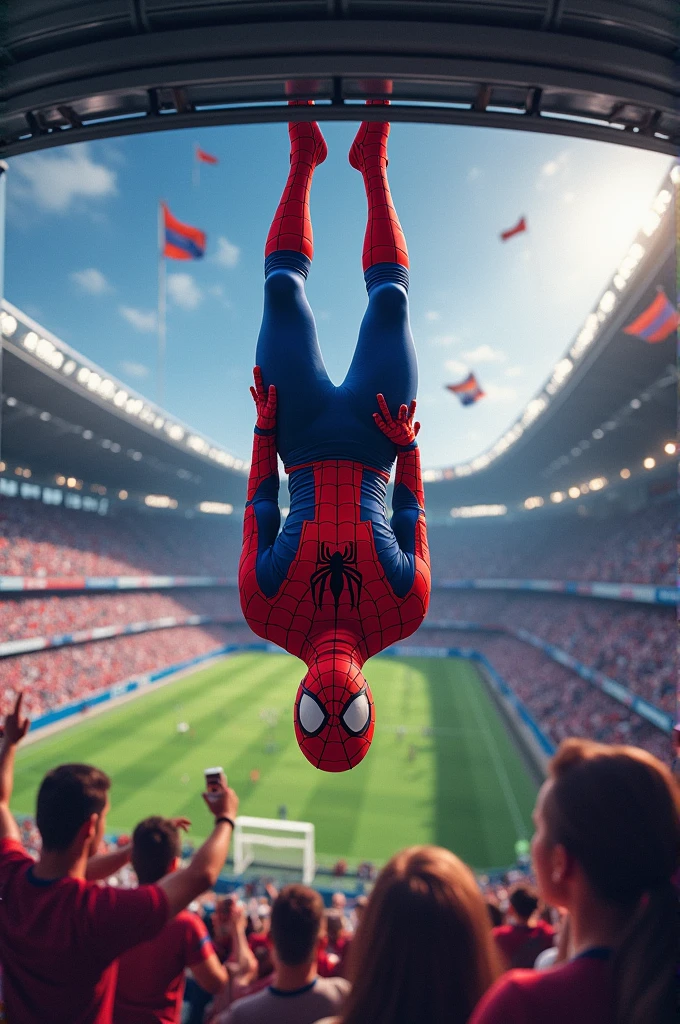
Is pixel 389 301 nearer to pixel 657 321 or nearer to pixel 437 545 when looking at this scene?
pixel 657 321

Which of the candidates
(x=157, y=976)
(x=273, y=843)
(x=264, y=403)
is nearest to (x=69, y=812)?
(x=157, y=976)

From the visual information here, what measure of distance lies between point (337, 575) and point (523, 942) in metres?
2.57

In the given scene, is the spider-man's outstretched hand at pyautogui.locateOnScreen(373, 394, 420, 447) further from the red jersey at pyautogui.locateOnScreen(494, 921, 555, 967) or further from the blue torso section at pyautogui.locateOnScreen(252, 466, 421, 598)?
the red jersey at pyautogui.locateOnScreen(494, 921, 555, 967)

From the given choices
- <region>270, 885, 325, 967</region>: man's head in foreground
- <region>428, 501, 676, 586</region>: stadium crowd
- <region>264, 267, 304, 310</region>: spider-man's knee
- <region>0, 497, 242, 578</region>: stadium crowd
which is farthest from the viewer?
<region>0, 497, 242, 578</region>: stadium crowd

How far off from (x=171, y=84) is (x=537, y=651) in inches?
1335

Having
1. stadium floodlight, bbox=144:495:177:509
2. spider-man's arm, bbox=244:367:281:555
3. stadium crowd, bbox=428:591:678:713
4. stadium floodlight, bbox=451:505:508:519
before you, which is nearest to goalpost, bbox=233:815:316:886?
stadium crowd, bbox=428:591:678:713

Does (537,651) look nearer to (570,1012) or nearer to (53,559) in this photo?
(53,559)

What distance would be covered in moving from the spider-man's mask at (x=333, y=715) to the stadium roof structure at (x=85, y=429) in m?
12.9

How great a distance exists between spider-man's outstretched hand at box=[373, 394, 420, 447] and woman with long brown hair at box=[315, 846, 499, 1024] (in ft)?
8.37

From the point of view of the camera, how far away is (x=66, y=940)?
7.42 feet

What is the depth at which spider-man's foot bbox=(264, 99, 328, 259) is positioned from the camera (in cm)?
383

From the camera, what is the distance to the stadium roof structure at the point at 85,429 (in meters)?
19.6

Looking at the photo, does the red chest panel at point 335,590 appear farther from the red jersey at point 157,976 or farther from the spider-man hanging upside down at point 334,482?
the red jersey at point 157,976

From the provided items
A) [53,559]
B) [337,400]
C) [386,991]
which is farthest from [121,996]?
[53,559]
